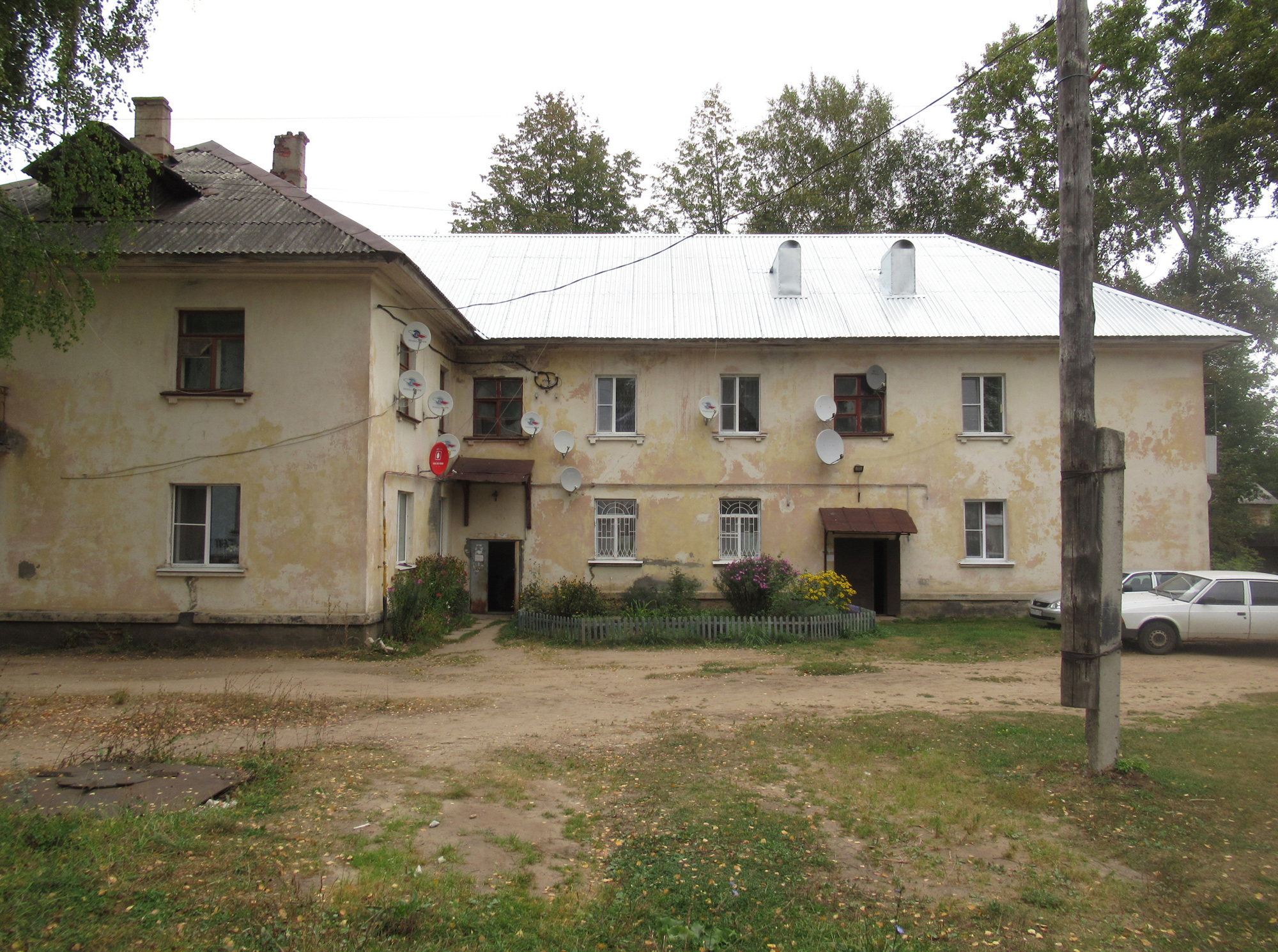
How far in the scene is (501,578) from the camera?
1970cm

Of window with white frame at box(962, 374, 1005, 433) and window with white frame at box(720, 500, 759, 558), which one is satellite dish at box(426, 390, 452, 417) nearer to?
window with white frame at box(720, 500, 759, 558)

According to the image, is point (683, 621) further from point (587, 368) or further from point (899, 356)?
point (899, 356)

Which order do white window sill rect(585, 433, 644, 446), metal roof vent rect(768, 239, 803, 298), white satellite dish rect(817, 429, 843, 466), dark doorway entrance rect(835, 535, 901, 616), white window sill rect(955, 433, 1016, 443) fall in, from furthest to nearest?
metal roof vent rect(768, 239, 803, 298) → dark doorway entrance rect(835, 535, 901, 616) → white window sill rect(585, 433, 644, 446) → white window sill rect(955, 433, 1016, 443) → white satellite dish rect(817, 429, 843, 466)

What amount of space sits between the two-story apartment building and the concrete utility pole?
9759mm

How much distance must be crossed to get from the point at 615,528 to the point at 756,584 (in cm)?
403

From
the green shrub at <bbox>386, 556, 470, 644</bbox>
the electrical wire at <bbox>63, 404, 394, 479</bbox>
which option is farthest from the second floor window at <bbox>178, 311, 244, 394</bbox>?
the green shrub at <bbox>386, 556, 470, 644</bbox>

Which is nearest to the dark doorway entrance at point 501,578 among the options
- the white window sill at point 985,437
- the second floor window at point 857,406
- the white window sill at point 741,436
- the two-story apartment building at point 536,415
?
the two-story apartment building at point 536,415

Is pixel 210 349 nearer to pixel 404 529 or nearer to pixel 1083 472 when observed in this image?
pixel 404 529

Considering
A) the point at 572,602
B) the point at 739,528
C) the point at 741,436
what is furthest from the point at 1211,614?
the point at 572,602

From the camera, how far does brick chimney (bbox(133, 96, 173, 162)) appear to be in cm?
1526

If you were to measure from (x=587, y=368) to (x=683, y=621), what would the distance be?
6796 mm

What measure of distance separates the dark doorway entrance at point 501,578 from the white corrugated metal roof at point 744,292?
527 centimetres

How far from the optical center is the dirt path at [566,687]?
8344 millimetres

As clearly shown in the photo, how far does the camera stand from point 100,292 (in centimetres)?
1364
